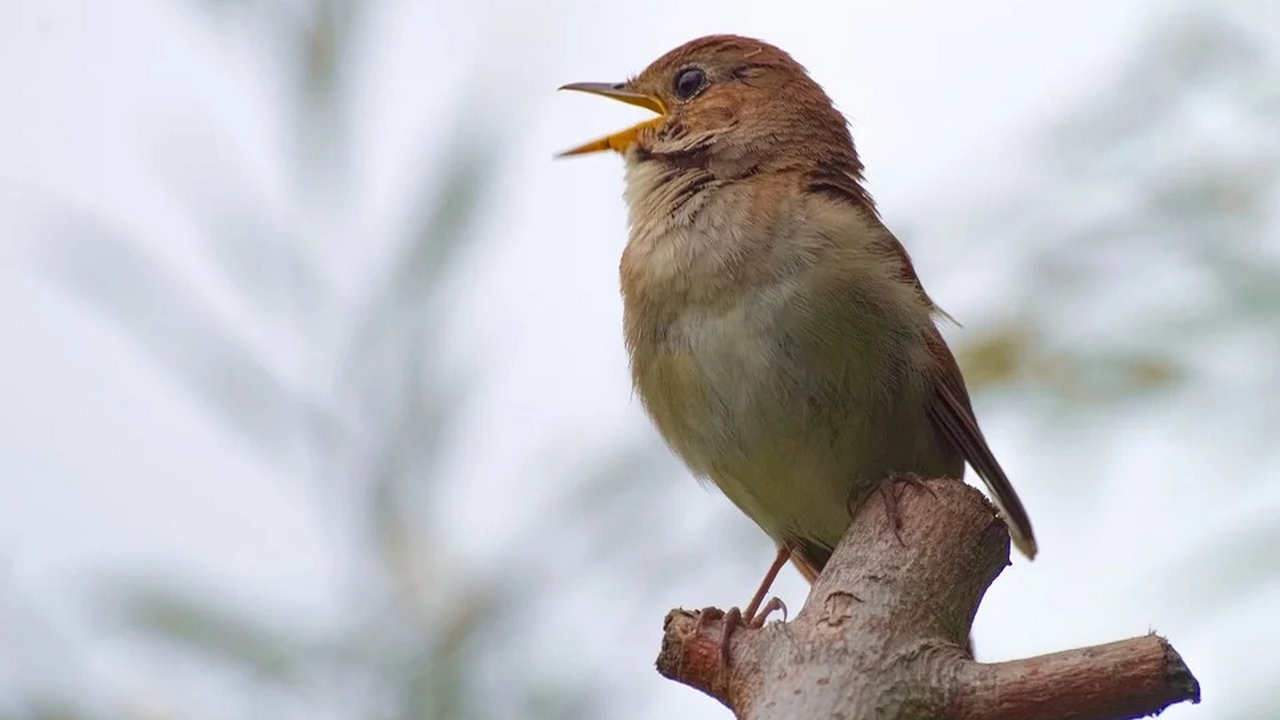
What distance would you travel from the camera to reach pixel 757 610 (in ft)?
10.8

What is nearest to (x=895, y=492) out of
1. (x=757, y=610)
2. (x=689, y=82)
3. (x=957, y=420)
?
(x=757, y=610)

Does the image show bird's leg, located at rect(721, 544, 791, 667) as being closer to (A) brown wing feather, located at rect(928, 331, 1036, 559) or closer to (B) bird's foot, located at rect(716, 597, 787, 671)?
(B) bird's foot, located at rect(716, 597, 787, 671)

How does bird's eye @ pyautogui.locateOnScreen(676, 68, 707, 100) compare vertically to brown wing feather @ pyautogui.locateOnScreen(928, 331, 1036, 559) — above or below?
above

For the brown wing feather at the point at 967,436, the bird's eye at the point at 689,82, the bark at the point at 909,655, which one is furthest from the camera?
the bird's eye at the point at 689,82

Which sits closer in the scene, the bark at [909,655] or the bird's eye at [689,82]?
the bark at [909,655]

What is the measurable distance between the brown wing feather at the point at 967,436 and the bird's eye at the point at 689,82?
114 cm

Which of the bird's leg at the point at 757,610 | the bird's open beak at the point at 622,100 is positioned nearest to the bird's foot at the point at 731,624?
the bird's leg at the point at 757,610

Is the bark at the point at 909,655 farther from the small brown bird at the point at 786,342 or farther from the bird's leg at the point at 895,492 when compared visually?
the small brown bird at the point at 786,342

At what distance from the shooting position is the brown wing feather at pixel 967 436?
398 centimetres

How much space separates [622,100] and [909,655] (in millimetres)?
2850

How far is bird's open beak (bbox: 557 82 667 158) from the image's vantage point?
449 cm

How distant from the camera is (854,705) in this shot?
2240mm

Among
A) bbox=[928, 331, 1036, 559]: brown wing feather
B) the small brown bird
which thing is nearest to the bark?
the small brown bird

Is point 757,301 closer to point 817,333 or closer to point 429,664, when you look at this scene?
point 817,333
